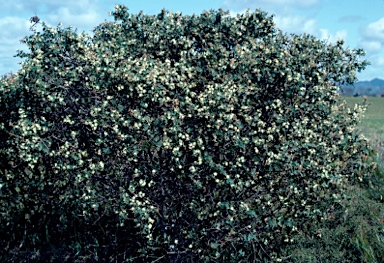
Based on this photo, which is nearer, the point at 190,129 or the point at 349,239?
the point at 190,129

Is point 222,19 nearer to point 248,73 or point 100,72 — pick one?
point 248,73

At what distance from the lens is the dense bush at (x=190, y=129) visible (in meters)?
6.32

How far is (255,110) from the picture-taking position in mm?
6789

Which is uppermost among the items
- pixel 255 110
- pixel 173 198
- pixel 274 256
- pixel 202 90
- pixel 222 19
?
pixel 222 19

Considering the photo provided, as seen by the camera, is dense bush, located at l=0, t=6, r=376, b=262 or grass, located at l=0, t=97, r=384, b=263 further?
grass, located at l=0, t=97, r=384, b=263

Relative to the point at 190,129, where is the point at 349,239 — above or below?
below

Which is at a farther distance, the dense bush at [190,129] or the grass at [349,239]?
the grass at [349,239]

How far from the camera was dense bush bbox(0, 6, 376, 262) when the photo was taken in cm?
632

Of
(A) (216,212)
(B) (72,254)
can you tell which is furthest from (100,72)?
(B) (72,254)

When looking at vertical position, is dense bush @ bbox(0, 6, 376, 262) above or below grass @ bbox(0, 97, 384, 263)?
above

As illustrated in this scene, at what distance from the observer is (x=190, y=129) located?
6.26m

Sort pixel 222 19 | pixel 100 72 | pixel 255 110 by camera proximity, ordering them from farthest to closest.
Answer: pixel 222 19
pixel 255 110
pixel 100 72

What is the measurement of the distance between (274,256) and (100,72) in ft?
13.0

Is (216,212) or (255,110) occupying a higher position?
(255,110)
